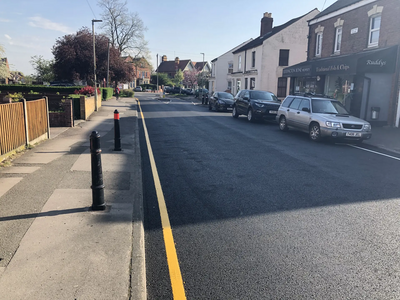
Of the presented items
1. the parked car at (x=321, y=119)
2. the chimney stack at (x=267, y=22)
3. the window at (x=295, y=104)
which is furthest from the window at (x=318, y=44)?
the chimney stack at (x=267, y=22)

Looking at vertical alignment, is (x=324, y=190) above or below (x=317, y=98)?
below

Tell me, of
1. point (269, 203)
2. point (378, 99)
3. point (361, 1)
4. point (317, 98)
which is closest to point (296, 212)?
point (269, 203)

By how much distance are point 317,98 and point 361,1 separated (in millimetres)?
8967

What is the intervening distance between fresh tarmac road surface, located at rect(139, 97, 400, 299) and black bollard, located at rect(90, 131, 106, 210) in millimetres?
752

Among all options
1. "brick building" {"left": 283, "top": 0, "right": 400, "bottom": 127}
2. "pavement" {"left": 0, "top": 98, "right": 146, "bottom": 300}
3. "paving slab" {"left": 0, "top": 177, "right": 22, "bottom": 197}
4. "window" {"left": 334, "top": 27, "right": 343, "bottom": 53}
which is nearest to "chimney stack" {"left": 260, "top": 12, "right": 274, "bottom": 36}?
"brick building" {"left": 283, "top": 0, "right": 400, "bottom": 127}

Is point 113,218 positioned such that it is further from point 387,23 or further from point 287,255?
point 387,23

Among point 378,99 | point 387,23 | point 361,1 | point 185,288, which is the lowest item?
point 185,288

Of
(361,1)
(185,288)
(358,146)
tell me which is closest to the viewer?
(185,288)

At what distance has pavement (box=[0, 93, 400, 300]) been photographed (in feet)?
10.6

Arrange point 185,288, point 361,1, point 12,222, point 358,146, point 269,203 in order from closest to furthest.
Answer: point 185,288
point 12,222
point 269,203
point 358,146
point 361,1

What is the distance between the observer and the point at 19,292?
308 centimetres

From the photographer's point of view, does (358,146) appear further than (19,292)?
Yes

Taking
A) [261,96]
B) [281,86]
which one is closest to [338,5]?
[261,96]

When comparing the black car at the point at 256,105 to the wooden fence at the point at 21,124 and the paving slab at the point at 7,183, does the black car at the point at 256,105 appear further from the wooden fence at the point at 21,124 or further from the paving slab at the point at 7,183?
the paving slab at the point at 7,183
